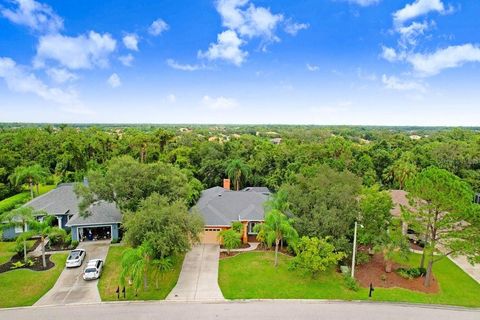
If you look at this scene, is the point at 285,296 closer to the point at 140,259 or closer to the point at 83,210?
the point at 140,259

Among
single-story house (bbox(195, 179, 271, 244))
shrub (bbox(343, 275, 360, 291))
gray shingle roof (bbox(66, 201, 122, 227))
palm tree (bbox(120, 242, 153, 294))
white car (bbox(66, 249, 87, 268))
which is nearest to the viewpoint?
palm tree (bbox(120, 242, 153, 294))

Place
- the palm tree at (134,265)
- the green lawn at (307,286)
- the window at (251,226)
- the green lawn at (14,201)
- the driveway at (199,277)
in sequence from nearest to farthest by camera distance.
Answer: the palm tree at (134,265) → the driveway at (199,277) → the green lawn at (307,286) → the window at (251,226) → the green lawn at (14,201)

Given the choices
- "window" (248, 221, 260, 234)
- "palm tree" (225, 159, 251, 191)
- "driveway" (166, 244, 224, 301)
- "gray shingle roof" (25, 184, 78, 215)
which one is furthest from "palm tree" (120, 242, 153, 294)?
"palm tree" (225, 159, 251, 191)

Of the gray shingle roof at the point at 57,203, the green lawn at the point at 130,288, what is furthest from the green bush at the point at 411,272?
the gray shingle roof at the point at 57,203

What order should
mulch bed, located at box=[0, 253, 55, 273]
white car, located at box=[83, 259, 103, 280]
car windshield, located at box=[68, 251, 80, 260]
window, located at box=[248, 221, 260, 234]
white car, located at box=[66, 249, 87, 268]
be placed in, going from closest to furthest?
white car, located at box=[83, 259, 103, 280]
mulch bed, located at box=[0, 253, 55, 273]
white car, located at box=[66, 249, 87, 268]
car windshield, located at box=[68, 251, 80, 260]
window, located at box=[248, 221, 260, 234]

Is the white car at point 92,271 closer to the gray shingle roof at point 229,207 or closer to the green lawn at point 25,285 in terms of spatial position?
the green lawn at point 25,285

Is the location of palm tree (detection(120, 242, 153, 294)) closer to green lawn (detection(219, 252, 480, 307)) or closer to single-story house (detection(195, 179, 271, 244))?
green lawn (detection(219, 252, 480, 307))

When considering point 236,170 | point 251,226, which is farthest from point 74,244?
point 236,170
